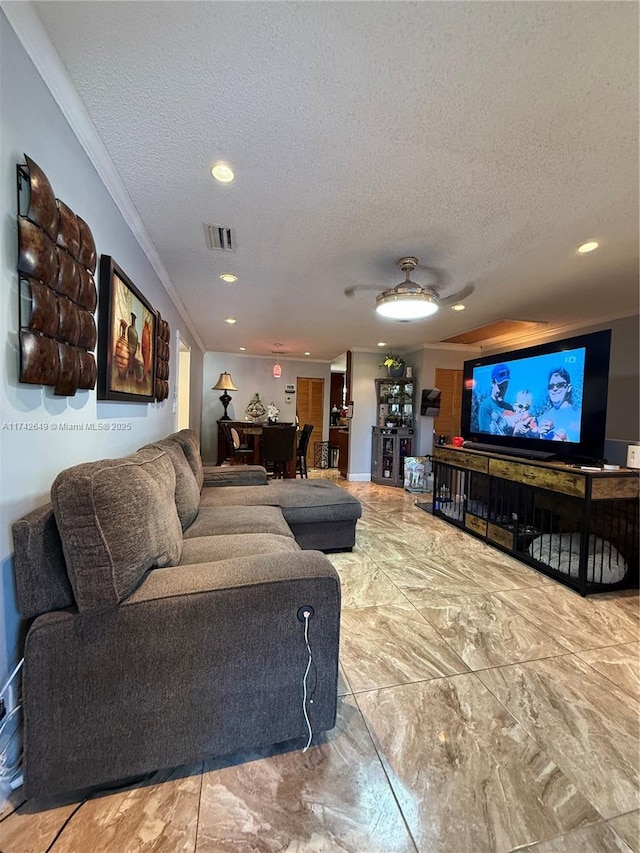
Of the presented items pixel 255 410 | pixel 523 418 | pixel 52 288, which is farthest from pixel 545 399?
pixel 255 410

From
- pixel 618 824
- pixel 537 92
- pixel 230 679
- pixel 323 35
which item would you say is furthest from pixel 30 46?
pixel 618 824

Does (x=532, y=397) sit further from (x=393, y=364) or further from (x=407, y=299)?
(x=393, y=364)

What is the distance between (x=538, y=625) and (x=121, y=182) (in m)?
3.28

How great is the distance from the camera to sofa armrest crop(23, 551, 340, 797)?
3.14 feet

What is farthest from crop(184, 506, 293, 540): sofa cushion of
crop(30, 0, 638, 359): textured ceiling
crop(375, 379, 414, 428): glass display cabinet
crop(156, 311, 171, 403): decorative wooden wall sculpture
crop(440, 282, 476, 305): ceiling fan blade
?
crop(375, 379, 414, 428): glass display cabinet

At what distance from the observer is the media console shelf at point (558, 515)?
7.61 feet

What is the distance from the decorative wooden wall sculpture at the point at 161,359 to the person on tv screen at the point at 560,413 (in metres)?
3.21

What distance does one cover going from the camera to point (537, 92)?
1.20 metres

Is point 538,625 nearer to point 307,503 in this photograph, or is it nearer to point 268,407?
point 307,503

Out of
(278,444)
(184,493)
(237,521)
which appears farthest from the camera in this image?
(278,444)

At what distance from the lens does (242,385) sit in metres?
7.31

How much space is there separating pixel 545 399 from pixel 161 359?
3242mm

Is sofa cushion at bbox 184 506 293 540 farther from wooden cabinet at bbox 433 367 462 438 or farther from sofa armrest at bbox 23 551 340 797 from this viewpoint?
wooden cabinet at bbox 433 367 462 438

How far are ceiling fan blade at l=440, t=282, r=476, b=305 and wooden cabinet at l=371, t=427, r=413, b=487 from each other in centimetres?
271
